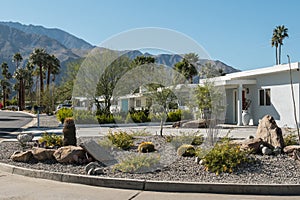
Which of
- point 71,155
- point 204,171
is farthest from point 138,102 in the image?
point 204,171

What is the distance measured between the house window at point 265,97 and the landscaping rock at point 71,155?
1543 centimetres

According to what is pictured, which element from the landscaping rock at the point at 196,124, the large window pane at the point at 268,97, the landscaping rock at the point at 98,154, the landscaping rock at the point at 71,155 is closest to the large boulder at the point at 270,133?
the landscaping rock at the point at 98,154

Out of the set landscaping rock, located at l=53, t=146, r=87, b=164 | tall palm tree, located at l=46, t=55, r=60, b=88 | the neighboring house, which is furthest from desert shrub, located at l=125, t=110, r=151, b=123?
tall palm tree, located at l=46, t=55, r=60, b=88

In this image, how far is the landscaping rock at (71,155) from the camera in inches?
345

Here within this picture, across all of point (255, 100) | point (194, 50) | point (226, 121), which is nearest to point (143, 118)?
point (226, 121)

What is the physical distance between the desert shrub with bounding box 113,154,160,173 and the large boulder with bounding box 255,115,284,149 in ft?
11.4

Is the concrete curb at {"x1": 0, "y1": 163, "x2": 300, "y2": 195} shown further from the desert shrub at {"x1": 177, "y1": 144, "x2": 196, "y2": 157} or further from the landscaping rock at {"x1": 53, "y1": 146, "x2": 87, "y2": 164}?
the desert shrub at {"x1": 177, "y1": 144, "x2": 196, "y2": 157}

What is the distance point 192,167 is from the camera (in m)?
7.95

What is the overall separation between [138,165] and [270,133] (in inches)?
163

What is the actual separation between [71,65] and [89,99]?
9.76 metres

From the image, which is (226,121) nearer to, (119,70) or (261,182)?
(119,70)

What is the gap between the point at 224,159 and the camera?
777 cm

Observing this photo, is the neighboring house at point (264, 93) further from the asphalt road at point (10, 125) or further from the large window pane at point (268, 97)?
the asphalt road at point (10, 125)

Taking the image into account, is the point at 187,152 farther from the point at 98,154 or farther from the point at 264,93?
the point at 264,93
